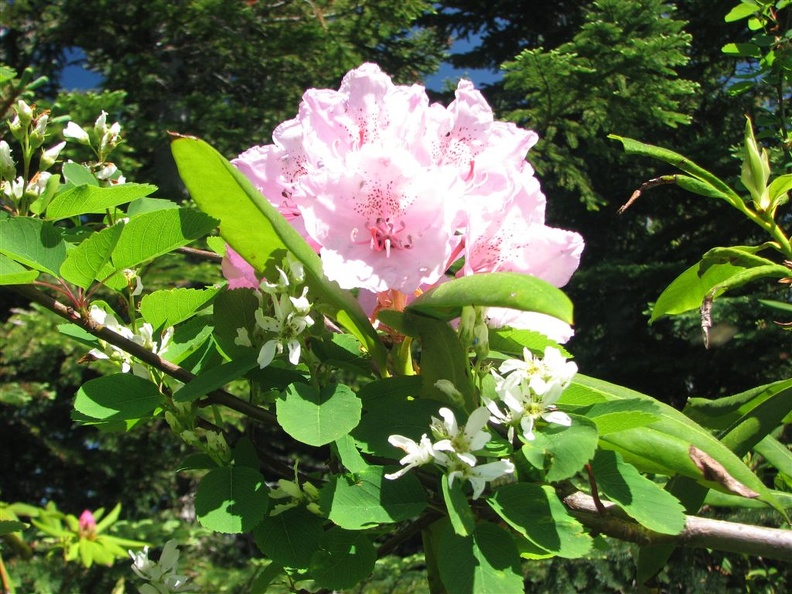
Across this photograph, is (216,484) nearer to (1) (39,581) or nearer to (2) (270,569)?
(2) (270,569)

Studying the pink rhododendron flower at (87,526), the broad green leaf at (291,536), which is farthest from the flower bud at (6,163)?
the pink rhododendron flower at (87,526)

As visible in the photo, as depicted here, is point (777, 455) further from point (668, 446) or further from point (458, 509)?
point (458, 509)

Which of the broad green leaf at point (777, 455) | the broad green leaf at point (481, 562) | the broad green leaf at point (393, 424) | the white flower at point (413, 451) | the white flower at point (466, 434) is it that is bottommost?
the broad green leaf at point (777, 455)

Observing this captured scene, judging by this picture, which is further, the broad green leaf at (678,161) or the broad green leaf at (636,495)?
the broad green leaf at (678,161)

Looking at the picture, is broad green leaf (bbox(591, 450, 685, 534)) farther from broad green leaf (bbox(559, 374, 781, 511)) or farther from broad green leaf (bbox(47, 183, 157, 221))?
broad green leaf (bbox(47, 183, 157, 221))

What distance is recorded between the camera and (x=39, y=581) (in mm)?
2703

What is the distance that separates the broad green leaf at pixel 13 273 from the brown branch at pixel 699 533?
0.45 m

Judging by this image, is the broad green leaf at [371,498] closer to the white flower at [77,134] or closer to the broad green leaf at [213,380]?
the broad green leaf at [213,380]

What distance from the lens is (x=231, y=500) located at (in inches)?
20.6

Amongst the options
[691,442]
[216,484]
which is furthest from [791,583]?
[216,484]

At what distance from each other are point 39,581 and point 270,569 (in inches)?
103

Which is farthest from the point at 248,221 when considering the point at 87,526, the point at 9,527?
the point at 87,526

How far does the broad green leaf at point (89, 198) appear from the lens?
604 mm

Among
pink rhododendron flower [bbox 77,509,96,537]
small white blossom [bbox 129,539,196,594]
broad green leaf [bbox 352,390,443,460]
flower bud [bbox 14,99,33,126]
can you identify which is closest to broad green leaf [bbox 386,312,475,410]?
broad green leaf [bbox 352,390,443,460]
